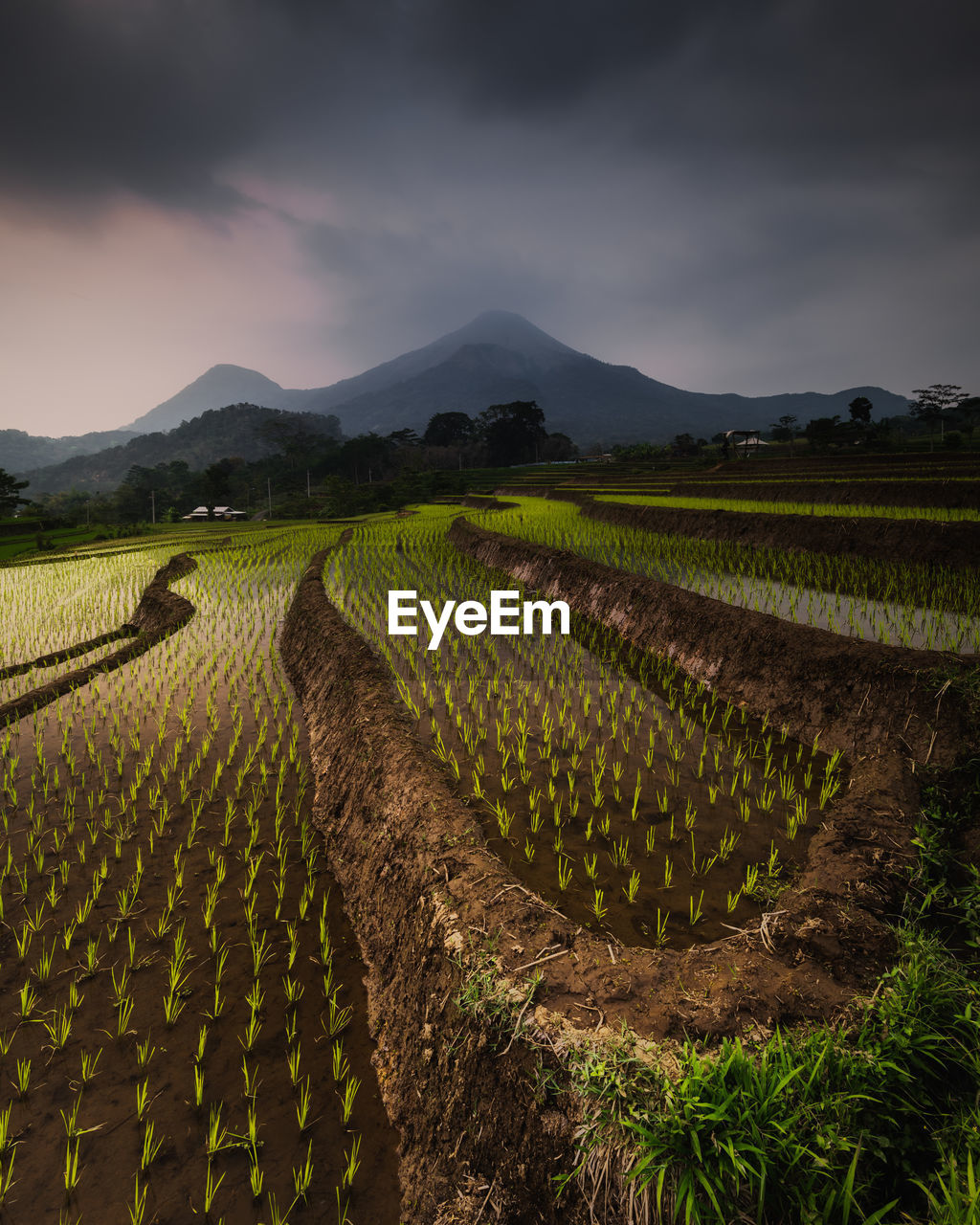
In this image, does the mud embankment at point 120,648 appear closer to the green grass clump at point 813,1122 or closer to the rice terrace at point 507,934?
the rice terrace at point 507,934

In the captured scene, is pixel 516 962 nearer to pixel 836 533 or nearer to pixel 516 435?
pixel 836 533

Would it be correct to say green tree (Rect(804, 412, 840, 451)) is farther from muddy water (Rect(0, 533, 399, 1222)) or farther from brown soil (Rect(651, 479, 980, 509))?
muddy water (Rect(0, 533, 399, 1222))

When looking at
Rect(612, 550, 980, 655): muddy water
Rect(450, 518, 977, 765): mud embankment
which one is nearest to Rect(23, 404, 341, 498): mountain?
Rect(612, 550, 980, 655): muddy water

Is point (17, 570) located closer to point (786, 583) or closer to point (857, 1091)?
point (786, 583)

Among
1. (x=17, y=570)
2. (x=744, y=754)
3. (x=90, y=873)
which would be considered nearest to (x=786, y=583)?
(x=744, y=754)

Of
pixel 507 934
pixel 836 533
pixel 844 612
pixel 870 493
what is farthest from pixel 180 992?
pixel 870 493
